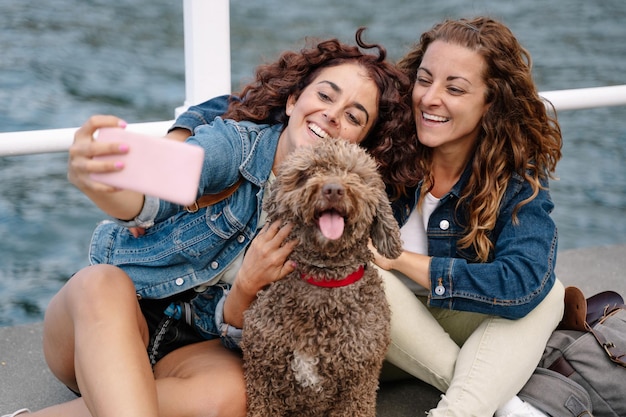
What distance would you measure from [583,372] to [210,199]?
1.20 metres

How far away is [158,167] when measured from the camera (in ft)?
5.70

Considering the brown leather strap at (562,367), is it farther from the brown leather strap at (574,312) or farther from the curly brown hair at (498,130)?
the curly brown hair at (498,130)

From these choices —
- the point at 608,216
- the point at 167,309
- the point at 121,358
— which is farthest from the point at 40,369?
the point at 608,216

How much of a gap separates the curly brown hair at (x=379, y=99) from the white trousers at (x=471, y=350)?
0.34m

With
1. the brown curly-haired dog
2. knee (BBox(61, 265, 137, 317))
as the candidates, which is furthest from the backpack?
knee (BBox(61, 265, 137, 317))

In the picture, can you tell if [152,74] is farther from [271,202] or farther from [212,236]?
[271,202]

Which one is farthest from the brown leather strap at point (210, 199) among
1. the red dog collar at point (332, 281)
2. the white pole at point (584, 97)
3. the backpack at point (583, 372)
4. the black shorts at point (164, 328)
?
the white pole at point (584, 97)

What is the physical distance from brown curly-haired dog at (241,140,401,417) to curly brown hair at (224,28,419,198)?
1.40ft

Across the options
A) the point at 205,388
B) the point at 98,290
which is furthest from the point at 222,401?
the point at 98,290

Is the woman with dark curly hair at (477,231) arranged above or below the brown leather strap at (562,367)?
above

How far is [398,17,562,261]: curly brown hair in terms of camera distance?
2.48m

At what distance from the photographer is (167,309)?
8.00 feet

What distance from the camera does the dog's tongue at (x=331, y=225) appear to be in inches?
76.4

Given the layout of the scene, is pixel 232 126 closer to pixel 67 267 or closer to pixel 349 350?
pixel 349 350
